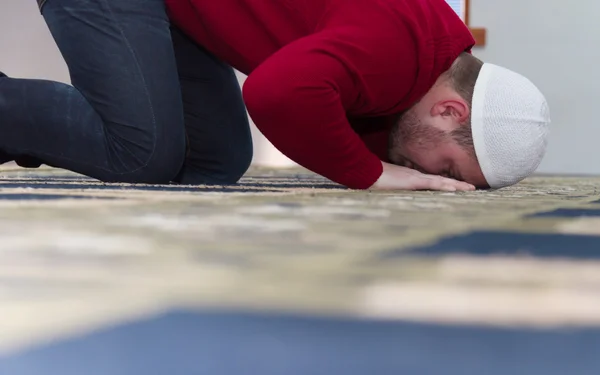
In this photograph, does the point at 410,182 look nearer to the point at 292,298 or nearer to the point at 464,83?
the point at 464,83

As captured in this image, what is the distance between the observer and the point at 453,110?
967 millimetres

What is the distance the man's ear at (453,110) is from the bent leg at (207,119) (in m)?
0.44

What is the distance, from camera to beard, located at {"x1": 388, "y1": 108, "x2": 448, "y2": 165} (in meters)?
0.98

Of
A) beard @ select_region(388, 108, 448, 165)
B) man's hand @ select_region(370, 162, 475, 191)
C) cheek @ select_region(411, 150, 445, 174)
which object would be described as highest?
beard @ select_region(388, 108, 448, 165)

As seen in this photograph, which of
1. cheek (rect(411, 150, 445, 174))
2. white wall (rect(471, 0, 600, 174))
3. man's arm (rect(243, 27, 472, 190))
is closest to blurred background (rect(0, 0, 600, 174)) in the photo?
white wall (rect(471, 0, 600, 174))

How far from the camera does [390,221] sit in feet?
1.82

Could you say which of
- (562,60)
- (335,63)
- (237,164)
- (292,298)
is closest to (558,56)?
(562,60)

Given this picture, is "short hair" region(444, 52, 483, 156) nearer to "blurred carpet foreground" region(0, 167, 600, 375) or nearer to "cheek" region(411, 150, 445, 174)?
"cheek" region(411, 150, 445, 174)

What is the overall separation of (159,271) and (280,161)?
2.47 m

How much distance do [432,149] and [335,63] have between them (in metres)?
0.25

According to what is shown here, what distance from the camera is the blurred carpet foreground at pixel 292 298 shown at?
0.75 feet

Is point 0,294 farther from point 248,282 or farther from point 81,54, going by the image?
point 81,54

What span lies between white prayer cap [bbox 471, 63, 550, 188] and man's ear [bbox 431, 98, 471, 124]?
0.01m

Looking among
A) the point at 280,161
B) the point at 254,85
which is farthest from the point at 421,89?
the point at 280,161
